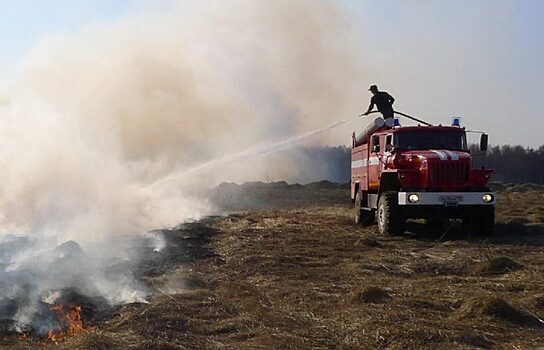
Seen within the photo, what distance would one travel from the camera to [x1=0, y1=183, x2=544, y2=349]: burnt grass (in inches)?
274

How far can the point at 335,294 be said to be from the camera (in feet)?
30.6

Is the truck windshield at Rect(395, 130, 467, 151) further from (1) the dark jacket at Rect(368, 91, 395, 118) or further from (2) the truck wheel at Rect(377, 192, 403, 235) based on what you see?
(1) the dark jacket at Rect(368, 91, 395, 118)

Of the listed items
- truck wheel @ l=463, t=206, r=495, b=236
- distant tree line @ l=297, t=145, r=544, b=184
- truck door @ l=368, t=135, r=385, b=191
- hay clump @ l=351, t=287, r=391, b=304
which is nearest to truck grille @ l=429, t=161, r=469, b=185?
truck wheel @ l=463, t=206, r=495, b=236

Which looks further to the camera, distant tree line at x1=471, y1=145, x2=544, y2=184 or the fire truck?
distant tree line at x1=471, y1=145, x2=544, y2=184

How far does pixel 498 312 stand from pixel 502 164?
96858mm

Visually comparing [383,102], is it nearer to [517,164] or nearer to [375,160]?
[375,160]

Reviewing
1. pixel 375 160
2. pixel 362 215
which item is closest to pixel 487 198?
pixel 375 160

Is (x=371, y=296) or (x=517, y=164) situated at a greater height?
(x=517, y=164)

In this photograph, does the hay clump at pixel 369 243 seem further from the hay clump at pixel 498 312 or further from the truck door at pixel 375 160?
the hay clump at pixel 498 312

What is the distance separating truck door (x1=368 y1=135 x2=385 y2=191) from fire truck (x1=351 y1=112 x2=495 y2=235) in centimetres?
3

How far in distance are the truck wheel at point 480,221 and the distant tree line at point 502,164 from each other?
159 ft

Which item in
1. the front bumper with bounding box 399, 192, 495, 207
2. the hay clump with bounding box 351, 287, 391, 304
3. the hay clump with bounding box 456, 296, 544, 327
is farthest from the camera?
the front bumper with bounding box 399, 192, 495, 207

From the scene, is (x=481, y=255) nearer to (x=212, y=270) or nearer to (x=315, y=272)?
(x=315, y=272)

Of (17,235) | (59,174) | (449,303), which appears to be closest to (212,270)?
(449,303)
